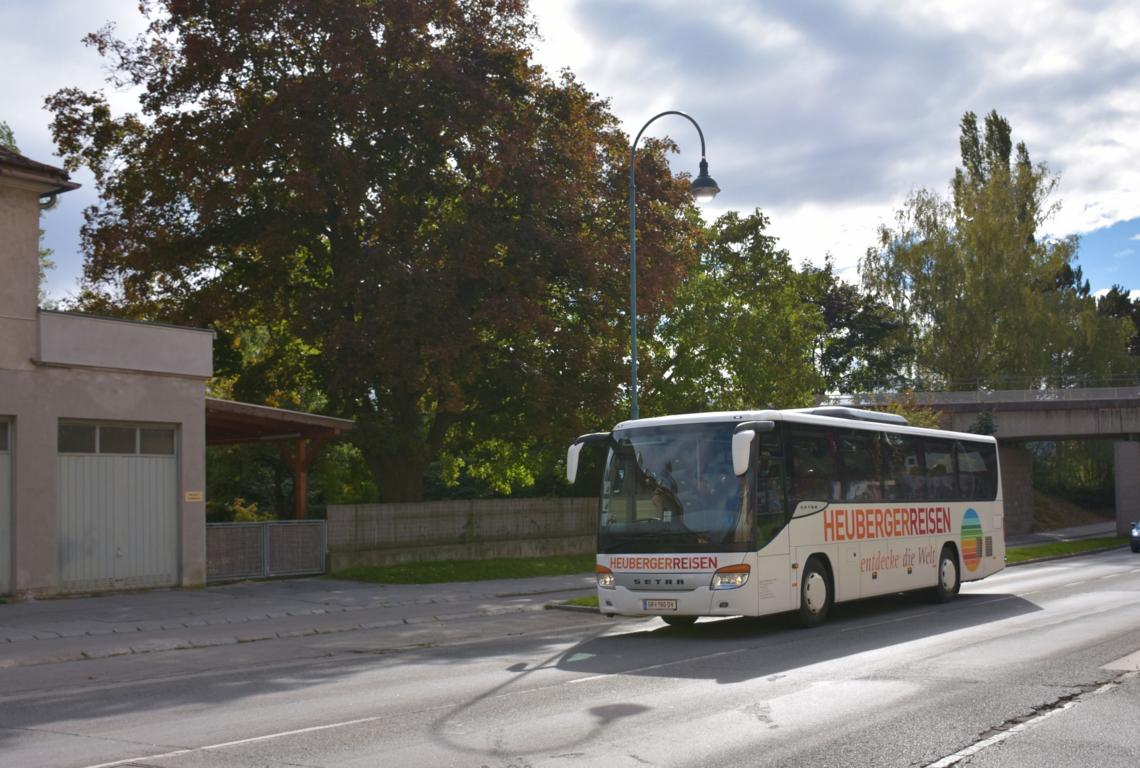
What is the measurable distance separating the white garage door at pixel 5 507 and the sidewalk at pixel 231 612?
0.71m

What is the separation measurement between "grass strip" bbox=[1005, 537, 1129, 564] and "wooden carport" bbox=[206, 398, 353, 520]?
64.8ft

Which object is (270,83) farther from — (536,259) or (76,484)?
(76,484)

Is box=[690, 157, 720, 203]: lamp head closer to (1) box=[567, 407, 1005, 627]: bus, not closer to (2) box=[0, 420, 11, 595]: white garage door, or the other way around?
(1) box=[567, 407, 1005, 627]: bus

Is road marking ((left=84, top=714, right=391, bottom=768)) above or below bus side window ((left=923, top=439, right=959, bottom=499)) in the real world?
below

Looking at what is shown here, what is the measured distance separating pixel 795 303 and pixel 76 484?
33178 mm

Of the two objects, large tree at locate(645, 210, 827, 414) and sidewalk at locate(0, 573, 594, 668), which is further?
large tree at locate(645, 210, 827, 414)

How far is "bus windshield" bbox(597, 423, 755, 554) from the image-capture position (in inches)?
618

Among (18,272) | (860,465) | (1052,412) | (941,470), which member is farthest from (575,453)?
(1052,412)

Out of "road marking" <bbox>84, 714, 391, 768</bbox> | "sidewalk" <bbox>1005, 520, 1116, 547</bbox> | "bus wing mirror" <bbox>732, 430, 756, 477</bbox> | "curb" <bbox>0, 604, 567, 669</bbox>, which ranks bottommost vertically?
"sidewalk" <bbox>1005, 520, 1116, 547</bbox>

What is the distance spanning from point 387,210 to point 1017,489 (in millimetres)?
39809

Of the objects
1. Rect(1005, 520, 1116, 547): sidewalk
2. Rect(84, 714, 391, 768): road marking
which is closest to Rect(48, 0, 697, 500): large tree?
Rect(84, 714, 391, 768): road marking

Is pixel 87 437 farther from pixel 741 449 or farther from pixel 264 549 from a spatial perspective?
pixel 741 449

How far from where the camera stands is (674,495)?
52.7 ft

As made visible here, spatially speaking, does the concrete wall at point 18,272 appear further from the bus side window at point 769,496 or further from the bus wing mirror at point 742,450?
the bus wing mirror at point 742,450
